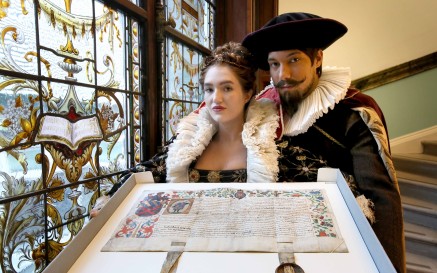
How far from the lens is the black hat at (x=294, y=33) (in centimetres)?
104

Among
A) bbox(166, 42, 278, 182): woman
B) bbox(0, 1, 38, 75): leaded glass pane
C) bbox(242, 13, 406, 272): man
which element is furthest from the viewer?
bbox(166, 42, 278, 182): woman

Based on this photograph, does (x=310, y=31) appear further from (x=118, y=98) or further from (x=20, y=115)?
(x=20, y=115)

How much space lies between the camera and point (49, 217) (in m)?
0.92

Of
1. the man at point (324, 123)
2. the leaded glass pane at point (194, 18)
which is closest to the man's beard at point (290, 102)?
the man at point (324, 123)

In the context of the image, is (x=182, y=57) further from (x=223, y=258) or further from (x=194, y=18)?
(x=223, y=258)

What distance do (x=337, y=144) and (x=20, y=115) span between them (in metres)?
0.89

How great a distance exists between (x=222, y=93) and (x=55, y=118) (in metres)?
0.49

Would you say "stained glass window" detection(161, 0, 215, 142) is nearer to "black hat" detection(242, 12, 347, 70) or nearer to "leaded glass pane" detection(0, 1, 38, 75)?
"black hat" detection(242, 12, 347, 70)

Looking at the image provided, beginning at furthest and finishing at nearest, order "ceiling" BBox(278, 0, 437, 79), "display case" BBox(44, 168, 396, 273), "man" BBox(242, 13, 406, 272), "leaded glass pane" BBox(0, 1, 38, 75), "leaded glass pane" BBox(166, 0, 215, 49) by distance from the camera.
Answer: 1. "ceiling" BBox(278, 0, 437, 79)
2. "leaded glass pane" BBox(166, 0, 215, 49)
3. "man" BBox(242, 13, 406, 272)
4. "leaded glass pane" BBox(0, 1, 38, 75)
5. "display case" BBox(44, 168, 396, 273)

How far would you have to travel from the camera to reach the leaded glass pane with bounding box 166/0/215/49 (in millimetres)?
1790

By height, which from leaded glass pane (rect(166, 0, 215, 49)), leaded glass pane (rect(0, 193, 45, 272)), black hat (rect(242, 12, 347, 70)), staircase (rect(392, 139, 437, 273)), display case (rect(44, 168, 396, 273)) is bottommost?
staircase (rect(392, 139, 437, 273))

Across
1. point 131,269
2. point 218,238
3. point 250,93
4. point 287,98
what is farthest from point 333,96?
point 131,269

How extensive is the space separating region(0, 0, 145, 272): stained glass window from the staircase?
1849 mm

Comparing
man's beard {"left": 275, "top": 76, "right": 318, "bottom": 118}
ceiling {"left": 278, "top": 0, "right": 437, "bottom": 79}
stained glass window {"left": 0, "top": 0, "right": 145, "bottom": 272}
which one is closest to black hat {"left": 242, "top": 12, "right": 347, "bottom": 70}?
man's beard {"left": 275, "top": 76, "right": 318, "bottom": 118}
